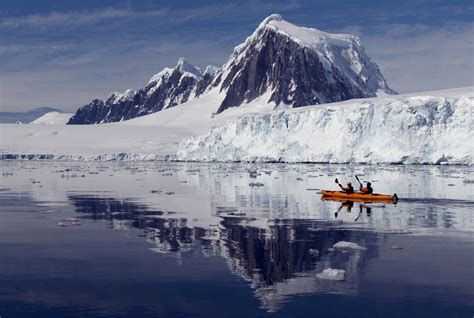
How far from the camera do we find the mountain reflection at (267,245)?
10664 mm

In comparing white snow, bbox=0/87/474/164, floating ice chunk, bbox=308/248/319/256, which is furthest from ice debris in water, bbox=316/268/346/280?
white snow, bbox=0/87/474/164

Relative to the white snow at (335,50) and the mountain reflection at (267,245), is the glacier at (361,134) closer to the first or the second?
the mountain reflection at (267,245)

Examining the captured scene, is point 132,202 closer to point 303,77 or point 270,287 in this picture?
point 270,287

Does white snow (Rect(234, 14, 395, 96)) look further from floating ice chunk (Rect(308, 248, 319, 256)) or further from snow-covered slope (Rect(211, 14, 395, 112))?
floating ice chunk (Rect(308, 248, 319, 256))

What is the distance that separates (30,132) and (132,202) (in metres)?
111

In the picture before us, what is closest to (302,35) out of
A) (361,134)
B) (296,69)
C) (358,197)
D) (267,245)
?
(296,69)

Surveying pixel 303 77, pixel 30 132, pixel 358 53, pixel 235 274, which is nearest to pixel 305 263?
pixel 235 274

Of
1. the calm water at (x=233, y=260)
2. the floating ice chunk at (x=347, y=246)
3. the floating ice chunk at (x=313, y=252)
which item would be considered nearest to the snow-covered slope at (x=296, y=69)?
the calm water at (x=233, y=260)

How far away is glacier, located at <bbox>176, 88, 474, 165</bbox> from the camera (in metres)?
61.6

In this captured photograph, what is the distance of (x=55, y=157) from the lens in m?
110

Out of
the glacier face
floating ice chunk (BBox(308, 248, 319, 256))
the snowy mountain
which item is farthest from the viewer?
the snowy mountain

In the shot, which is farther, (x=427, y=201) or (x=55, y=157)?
(x=55, y=157)

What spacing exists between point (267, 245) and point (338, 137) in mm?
57554

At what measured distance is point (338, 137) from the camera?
70.8 meters
